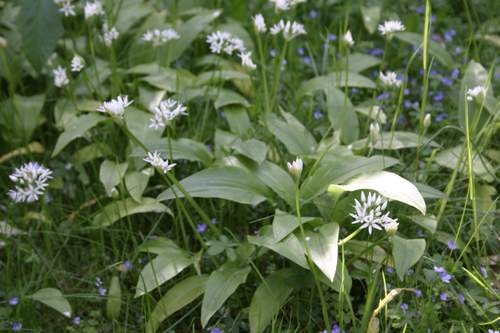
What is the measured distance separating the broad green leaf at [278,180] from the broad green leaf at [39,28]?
3.71 ft

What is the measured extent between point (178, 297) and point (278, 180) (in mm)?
510

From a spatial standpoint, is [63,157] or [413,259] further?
[63,157]

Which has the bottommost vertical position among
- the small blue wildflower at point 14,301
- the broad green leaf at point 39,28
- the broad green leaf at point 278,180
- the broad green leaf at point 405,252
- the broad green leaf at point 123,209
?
the small blue wildflower at point 14,301

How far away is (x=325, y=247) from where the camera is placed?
216 cm

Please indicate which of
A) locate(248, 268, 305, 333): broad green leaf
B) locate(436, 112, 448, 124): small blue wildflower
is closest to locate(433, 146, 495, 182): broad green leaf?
locate(436, 112, 448, 124): small blue wildflower

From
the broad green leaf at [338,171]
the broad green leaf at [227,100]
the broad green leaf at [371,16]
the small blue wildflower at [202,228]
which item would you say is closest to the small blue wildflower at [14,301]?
the small blue wildflower at [202,228]

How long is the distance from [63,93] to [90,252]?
1.09 m

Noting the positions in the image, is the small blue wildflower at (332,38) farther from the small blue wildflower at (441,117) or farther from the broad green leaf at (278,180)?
the broad green leaf at (278,180)

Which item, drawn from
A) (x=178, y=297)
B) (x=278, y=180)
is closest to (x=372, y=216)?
(x=278, y=180)

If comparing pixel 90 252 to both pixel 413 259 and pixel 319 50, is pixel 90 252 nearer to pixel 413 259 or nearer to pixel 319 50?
pixel 413 259

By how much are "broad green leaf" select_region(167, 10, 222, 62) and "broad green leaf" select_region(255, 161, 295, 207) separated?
3.77 ft

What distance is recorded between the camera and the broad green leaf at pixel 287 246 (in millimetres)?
2158

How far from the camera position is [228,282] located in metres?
2.29

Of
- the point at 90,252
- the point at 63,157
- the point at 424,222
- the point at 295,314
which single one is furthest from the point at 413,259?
the point at 63,157
